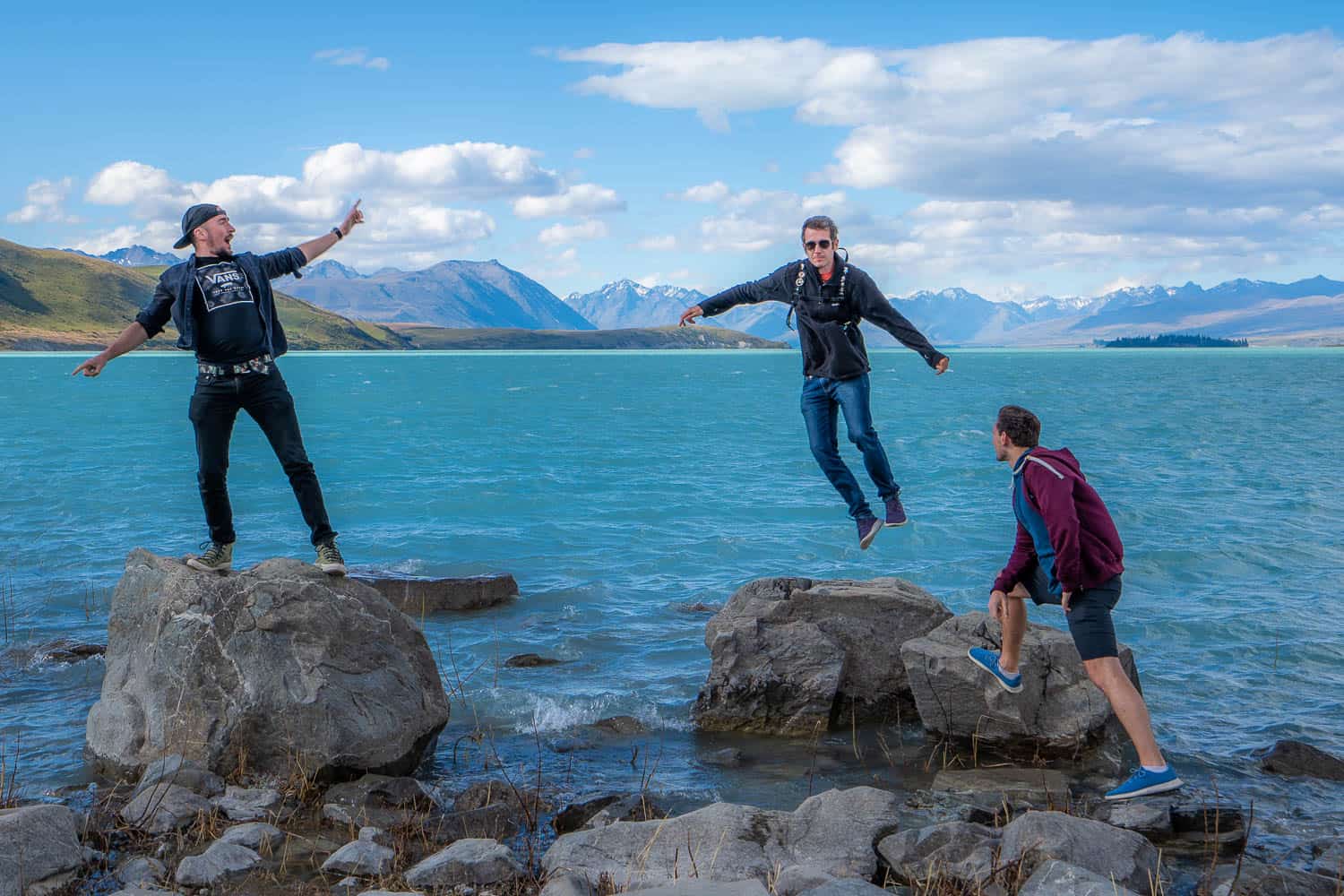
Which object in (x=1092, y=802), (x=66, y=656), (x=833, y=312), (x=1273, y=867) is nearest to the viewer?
(x=1273, y=867)

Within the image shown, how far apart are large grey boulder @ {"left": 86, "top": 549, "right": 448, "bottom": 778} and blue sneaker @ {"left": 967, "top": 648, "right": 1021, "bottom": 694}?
531 cm

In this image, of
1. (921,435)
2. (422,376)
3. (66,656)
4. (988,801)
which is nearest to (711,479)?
(921,435)

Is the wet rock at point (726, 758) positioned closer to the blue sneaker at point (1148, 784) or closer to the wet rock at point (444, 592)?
the blue sneaker at point (1148, 784)

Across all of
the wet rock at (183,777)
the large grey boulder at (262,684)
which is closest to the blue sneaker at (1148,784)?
the large grey boulder at (262,684)

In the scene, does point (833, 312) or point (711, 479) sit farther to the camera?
point (711, 479)

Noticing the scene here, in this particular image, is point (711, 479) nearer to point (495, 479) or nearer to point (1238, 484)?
point (495, 479)

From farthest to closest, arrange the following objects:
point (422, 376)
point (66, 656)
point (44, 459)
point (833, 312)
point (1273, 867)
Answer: point (422, 376) < point (44, 459) < point (66, 656) < point (833, 312) < point (1273, 867)

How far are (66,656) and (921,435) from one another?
56334mm

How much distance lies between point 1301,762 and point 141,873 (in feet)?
35.2

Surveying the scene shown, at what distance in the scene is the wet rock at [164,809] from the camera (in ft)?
29.1

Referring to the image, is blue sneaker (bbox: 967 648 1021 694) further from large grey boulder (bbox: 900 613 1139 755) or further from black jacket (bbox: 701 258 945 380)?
black jacket (bbox: 701 258 945 380)

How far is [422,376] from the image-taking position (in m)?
188

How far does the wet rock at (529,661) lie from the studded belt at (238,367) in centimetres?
713

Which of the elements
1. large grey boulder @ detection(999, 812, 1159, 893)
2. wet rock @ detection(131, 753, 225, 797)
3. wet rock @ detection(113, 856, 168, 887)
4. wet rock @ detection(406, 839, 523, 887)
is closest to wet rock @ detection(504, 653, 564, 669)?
wet rock @ detection(131, 753, 225, 797)
